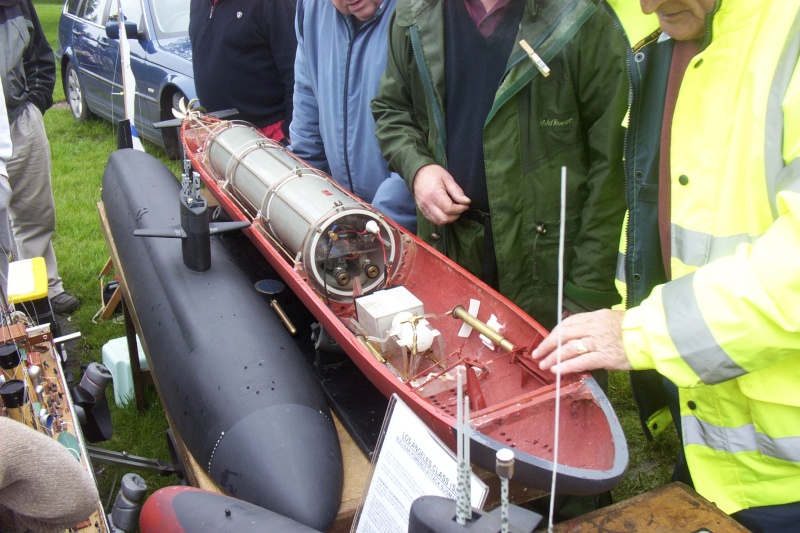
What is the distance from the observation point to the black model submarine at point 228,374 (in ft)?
5.70

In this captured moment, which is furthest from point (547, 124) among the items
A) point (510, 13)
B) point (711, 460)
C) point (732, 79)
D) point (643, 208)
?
point (711, 460)

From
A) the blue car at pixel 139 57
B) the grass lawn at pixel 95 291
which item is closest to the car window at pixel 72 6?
the blue car at pixel 139 57

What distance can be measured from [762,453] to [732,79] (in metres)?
0.80

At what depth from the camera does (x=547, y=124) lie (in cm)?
221

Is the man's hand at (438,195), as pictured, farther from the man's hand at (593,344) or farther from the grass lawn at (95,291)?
the grass lawn at (95,291)

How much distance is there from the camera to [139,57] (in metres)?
6.82

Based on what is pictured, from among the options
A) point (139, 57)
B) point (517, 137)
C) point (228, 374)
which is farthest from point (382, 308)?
point (139, 57)

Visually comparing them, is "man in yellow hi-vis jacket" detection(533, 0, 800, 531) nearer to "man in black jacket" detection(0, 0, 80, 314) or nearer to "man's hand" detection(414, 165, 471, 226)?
"man's hand" detection(414, 165, 471, 226)

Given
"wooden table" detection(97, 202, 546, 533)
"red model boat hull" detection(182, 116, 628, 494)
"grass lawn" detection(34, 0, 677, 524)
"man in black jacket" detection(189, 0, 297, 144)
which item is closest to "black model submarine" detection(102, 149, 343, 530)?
"wooden table" detection(97, 202, 546, 533)

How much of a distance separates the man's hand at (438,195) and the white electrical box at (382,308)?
30 centimetres

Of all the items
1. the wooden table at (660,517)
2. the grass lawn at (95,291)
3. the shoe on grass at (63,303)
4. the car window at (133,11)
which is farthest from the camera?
the car window at (133,11)

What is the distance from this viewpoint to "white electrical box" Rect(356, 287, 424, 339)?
217 cm

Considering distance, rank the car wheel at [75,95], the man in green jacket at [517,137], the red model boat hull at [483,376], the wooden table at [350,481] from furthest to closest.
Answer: the car wheel at [75,95] < the man in green jacket at [517,137] < the wooden table at [350,481] < the red model boat hull at [483,376]

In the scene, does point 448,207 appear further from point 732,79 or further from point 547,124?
point 732,79
